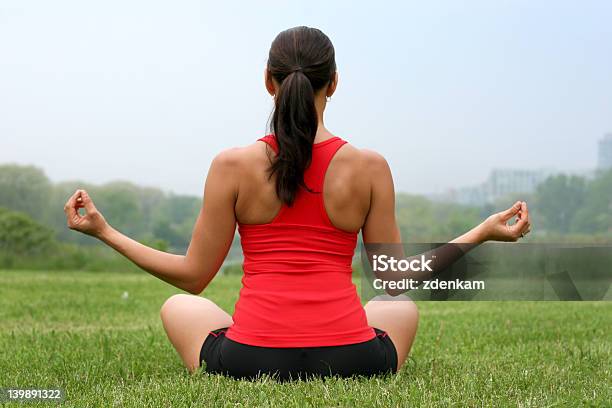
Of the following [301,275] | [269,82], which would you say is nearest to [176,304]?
[301,275]

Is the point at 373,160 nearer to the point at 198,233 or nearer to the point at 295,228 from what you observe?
the point at 295,228

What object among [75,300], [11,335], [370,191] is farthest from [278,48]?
[75,300]

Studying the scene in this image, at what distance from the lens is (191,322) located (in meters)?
3.71

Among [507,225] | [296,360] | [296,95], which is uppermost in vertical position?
[296,95]

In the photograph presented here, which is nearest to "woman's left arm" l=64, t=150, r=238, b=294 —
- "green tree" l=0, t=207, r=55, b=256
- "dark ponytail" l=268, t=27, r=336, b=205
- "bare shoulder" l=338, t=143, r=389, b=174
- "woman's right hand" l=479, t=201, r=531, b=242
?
"dark ponytail" l=268, t=27, r=336, b=205

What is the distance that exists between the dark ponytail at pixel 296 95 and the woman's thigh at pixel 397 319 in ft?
2.84

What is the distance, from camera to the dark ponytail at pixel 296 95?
10.6ft

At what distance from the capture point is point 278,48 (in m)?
3.33

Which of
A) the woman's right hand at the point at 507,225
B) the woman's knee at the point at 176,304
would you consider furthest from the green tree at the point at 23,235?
the woman's right hand at the point at 507,225

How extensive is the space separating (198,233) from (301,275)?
19.1 inches

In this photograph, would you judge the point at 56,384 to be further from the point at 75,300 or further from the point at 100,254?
the point at 100,254

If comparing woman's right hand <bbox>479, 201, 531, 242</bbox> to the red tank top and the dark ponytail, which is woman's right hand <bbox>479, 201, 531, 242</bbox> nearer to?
the red tank top

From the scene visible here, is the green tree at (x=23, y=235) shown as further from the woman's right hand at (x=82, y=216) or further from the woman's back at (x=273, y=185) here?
the woman's back at (x=273, y=185)

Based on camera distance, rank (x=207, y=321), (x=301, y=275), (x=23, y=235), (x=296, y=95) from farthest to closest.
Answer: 1. (x=23, y=235)
2. (x=207, y=321)
3. (x=301, y=275)
4. (x=296, y=95)
